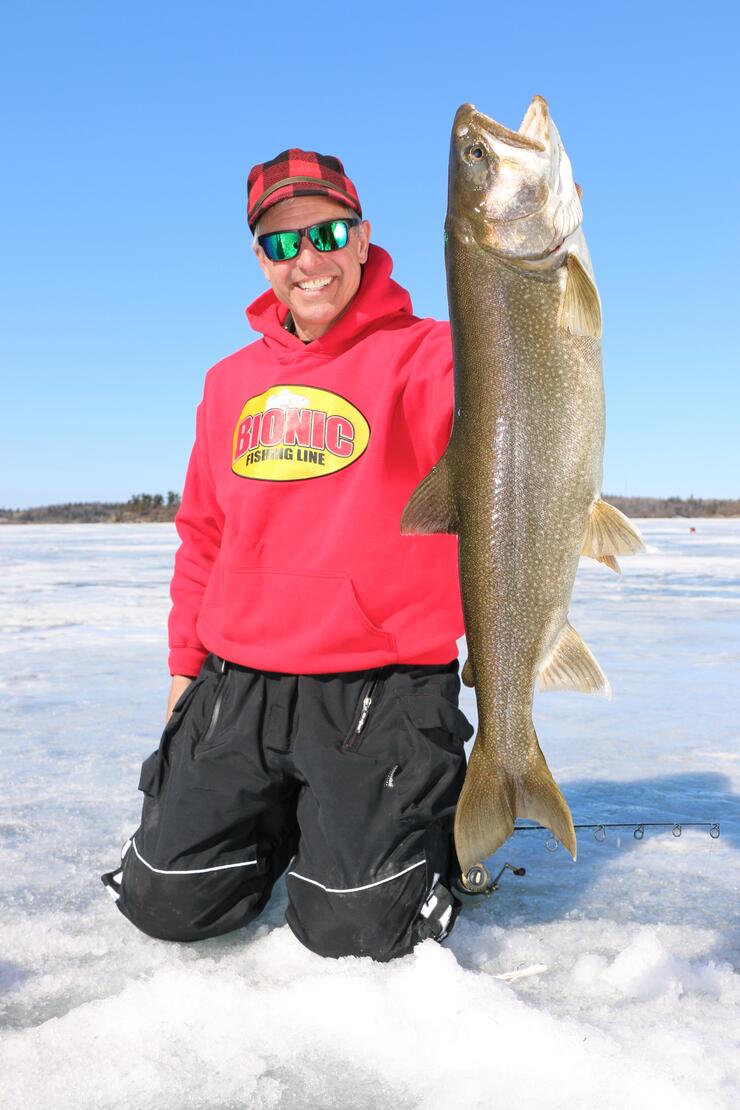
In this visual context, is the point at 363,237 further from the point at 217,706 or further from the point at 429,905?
the point at 429,905

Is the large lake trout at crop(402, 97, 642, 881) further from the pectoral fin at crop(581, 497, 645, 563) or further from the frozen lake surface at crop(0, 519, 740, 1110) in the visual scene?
the frozen lake surface at crop(0, 519, 740, 1110)

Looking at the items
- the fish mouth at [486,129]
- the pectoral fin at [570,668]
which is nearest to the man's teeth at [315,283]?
the fish mouth at [486,129]

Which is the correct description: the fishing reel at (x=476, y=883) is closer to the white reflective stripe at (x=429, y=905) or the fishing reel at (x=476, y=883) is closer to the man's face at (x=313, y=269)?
the white reflective stripe at (x=429, y=905)

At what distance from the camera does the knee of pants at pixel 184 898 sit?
2785 mm

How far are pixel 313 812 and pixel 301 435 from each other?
3.78ft

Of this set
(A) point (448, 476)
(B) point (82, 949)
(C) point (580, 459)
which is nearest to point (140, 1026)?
(B) point (82, 949)

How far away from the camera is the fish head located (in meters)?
2.20

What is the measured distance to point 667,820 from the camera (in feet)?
11.7

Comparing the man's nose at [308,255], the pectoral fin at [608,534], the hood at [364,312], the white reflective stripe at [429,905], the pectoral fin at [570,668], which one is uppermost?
the man's nose at [308,255]

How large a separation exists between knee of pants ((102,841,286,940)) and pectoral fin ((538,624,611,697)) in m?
1.17

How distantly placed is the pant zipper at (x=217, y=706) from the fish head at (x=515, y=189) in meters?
1.61

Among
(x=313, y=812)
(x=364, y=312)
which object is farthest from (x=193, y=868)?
(x=364, y=312)

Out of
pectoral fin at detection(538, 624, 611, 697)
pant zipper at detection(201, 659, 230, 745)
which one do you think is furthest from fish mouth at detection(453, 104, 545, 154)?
pant zipper at detection(201, 659, 230, 745)

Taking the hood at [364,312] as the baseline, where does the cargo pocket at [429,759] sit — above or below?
below
